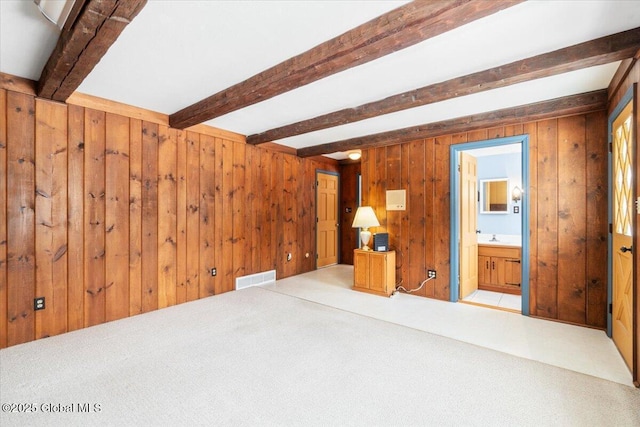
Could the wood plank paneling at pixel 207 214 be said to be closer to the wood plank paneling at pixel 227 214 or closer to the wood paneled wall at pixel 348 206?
the wood plank paneling at pixel 227 214

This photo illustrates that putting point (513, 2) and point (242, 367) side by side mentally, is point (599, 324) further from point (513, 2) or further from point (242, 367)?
point (242, 367)

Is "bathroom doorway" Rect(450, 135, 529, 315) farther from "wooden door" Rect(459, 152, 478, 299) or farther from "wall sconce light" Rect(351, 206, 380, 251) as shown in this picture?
"wall sconce light" Rect(351, 206, 380, 251)

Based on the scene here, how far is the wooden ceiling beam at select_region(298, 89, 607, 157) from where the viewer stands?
9.52ft

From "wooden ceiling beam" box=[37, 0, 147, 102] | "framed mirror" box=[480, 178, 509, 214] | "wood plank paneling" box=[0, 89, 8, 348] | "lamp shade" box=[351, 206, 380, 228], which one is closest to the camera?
"wooden ceiling beam" box=[37, 0, 147, 102]

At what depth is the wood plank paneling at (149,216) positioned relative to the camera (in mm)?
3457

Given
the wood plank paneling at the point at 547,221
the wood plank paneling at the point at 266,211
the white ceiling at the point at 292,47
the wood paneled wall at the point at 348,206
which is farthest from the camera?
the wood paneled wall at the point at 348,206

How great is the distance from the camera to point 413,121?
3.76 metres

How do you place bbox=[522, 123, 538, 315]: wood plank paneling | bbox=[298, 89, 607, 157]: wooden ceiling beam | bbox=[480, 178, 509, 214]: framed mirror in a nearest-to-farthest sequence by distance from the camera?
bbox=[298, 89, 607, 157]: wooden ceiling beam < bbox=[522, 123, 538, 315]: wood plank paneling < bbox=[480, 178, 509, 214]: framed mirror

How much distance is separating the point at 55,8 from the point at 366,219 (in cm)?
380

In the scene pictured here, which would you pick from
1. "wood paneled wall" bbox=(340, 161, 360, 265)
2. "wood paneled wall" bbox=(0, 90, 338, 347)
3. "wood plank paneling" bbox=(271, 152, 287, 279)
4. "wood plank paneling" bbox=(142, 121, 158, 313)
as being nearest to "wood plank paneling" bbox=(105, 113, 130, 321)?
"wood paneled wall" bbox=(0, 90, 338, 347)

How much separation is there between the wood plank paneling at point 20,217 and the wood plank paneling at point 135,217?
81cm

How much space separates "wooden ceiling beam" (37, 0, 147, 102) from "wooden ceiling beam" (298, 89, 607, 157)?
338 cm

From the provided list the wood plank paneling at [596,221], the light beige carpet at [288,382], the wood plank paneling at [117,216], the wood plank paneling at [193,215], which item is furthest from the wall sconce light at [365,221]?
the wood plank paneling at [117,216]

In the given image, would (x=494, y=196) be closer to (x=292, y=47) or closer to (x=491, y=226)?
(x=491, y=226)
